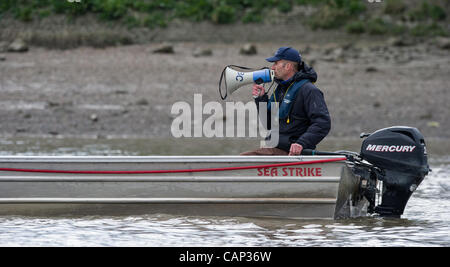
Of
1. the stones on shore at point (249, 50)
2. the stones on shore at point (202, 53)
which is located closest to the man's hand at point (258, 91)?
the stones on shore at point (249, 50)

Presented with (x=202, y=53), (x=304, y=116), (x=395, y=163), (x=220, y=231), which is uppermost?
(x=202, y=53)

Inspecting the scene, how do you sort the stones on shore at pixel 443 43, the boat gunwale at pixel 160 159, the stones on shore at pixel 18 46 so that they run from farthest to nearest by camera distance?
the stones on shore at pixel 443 43
the stones on shore at pixel 18 46
the boat gunwale at pixel 160 159

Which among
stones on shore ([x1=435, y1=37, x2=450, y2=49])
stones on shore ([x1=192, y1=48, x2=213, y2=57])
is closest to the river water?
stones on shore ([x1=192, y1=48, x2=213, y2=57])

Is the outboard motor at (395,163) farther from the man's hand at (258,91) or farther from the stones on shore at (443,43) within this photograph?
the stones on shore at (443,43)

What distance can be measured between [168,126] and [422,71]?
17.8 ft

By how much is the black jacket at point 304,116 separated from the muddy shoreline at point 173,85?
A: 7497 mm

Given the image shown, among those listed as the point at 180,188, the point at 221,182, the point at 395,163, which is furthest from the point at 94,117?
the point at 395,163

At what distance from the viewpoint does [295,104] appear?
7559 mm

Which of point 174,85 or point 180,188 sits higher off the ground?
point 174,85

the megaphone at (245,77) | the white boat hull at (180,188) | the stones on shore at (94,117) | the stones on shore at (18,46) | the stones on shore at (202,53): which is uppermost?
the stones on shore at (18,46)

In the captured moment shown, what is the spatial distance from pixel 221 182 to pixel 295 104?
96cm

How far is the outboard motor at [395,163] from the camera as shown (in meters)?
7.57

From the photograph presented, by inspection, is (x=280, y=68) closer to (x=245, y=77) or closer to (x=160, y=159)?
(x=245, y=77)

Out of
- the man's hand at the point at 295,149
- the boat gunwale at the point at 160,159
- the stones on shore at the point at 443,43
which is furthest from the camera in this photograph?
the stones on shore at the point at 443,43
